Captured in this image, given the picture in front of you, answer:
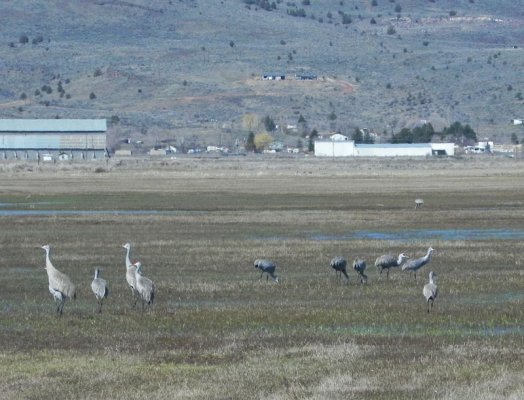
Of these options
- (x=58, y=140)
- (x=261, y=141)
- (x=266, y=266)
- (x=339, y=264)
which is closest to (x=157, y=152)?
(x=58, y=140)

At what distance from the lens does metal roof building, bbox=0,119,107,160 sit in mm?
141000

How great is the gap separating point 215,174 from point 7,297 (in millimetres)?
78436

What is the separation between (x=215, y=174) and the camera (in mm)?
103375

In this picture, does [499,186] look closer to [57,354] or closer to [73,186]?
[73,186]

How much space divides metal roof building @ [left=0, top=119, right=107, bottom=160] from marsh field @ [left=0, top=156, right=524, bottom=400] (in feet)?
280

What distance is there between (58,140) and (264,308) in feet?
393

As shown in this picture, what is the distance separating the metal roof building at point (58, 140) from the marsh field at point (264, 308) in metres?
85.3

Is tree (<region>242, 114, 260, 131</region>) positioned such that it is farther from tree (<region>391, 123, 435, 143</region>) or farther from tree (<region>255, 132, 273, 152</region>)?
tree (<region>391, 123, 435, 143</region>)

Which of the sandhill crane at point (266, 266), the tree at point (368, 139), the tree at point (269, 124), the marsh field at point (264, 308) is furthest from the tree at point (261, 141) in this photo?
the sandhill crane at point (266, 266)

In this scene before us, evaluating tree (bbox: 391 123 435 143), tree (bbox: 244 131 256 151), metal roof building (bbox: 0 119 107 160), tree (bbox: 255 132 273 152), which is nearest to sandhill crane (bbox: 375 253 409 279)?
metal roof building (bbox: 0 119 107 160)

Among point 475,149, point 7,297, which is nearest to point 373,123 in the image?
point 475,149

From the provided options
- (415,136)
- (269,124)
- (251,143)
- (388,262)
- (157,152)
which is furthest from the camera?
(269,124)

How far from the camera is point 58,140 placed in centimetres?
14100

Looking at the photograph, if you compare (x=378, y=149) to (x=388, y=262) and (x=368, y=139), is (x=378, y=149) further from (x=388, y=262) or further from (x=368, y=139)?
(x=388, y=262)
